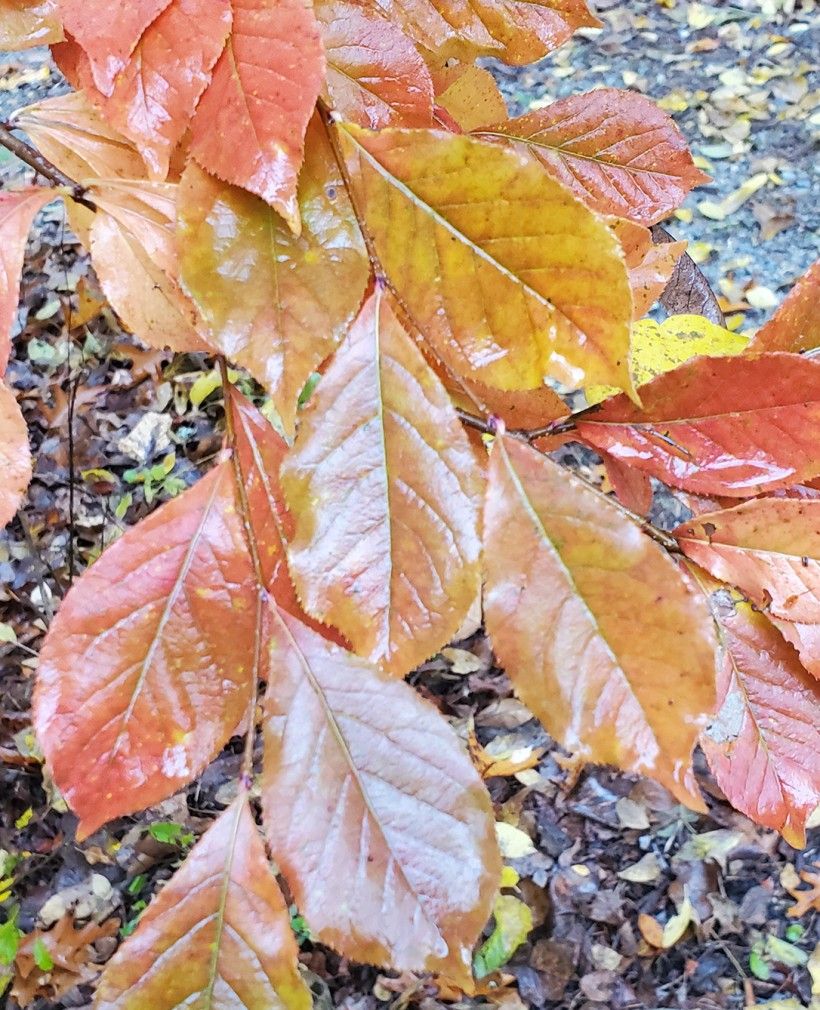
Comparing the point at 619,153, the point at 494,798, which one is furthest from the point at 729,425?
the point at 494,798

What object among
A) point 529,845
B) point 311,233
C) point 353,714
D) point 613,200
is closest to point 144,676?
point 353,714

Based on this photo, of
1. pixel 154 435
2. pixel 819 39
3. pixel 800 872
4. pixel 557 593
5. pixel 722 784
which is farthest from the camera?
pixel 819 39

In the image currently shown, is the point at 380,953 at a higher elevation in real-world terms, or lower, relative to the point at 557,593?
lower

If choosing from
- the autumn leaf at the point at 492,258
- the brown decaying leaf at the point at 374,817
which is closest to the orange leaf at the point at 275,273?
the autumn leaf at the point at 492,258

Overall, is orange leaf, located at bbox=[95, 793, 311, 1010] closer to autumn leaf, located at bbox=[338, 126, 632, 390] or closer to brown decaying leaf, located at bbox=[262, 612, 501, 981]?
brown decaying leaf, located at bbox=[262, 612, 501, 981]

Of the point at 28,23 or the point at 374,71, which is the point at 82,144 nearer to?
the point at 28,23

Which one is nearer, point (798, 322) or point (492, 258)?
point (492, 258)

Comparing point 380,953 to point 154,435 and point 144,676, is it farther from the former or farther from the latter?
point 154,435
